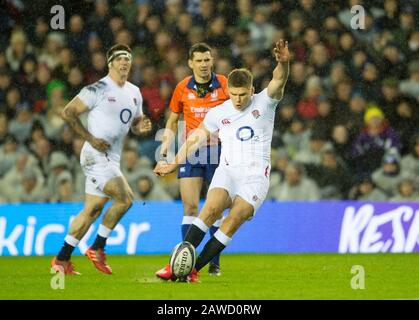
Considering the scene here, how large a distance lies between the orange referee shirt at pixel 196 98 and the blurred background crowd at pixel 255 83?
3537mm

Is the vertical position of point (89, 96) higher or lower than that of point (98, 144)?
higher

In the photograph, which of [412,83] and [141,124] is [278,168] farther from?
[141,124]

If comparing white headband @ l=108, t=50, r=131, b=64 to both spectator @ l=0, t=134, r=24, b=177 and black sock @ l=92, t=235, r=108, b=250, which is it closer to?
black sock @ l=92, t=235, r=108, b=250

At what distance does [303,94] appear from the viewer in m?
14.9

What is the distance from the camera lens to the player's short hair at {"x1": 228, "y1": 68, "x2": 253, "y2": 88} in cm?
882

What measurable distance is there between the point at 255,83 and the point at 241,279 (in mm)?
5789

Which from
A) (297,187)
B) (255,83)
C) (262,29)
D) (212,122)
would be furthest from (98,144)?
(262,29)

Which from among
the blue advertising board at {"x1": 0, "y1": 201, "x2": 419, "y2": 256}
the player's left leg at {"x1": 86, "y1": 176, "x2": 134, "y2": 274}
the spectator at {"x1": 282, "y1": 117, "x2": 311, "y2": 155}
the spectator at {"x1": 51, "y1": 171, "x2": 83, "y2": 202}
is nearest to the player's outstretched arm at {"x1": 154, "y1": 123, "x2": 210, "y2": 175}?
the player's left leg at {"x1": 86, "y1": 176, "x2": 134, "y2": 274}

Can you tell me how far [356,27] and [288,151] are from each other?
2.38 metres


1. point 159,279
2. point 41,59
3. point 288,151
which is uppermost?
point 41,59

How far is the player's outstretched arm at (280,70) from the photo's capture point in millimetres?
8706

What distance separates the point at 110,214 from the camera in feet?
34.7

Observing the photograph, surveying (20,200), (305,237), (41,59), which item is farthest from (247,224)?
(41,59)

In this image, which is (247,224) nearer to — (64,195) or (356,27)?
(64,195)
